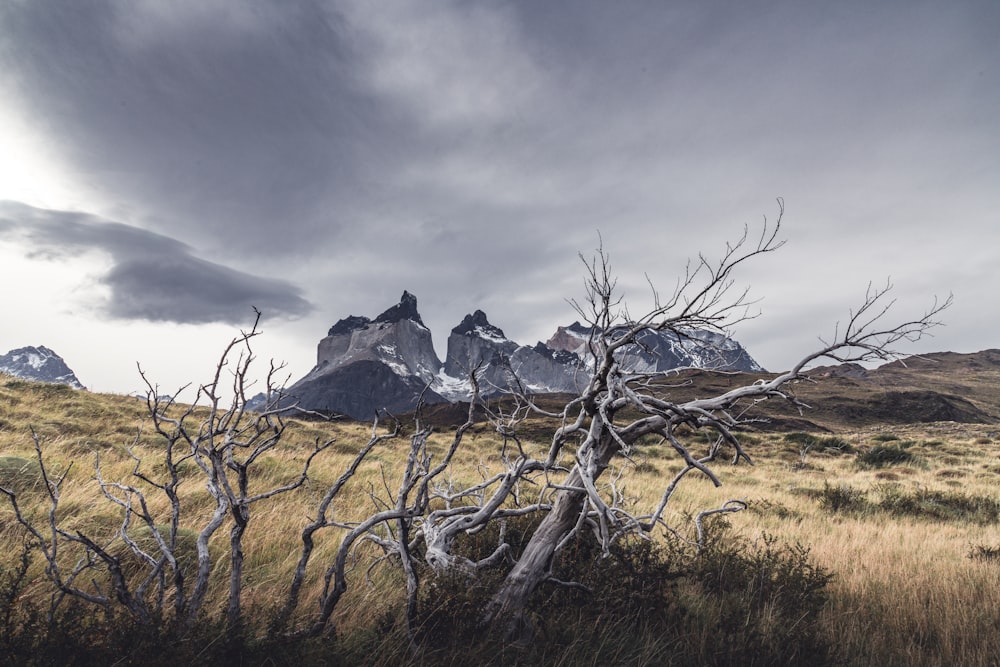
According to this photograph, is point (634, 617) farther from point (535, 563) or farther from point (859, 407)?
point (859, 407)

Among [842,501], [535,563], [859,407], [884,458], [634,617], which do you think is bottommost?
[842,501]

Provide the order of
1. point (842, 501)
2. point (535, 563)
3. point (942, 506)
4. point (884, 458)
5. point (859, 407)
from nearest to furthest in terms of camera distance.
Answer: point (535, 563)
point (942, 506)
point (842, 501)
point (884, 458)
point (859, 407)

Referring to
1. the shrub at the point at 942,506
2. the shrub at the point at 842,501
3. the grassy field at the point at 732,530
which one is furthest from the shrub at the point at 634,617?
the shrub at the point at 942,506

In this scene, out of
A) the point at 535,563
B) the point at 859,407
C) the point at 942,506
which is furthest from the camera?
the point at 859,407

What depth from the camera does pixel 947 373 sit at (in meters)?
122

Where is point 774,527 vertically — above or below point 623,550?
below

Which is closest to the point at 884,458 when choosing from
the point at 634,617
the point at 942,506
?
the point at 942,506

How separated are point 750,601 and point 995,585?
117 inches

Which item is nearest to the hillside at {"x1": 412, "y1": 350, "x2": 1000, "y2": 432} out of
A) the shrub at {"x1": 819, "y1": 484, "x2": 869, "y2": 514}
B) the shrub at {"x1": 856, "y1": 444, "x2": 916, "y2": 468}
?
the shrub at {"x1": 856, "y1": 444, "x2": 916, "y2": 468}

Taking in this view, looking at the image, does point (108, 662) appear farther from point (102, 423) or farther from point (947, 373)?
point (947, 373)

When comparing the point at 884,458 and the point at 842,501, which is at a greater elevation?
the point at 884,458

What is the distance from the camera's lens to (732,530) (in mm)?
7164

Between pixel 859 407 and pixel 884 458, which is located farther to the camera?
pixel 859 407

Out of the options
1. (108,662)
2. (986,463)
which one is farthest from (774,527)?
(986,463)
